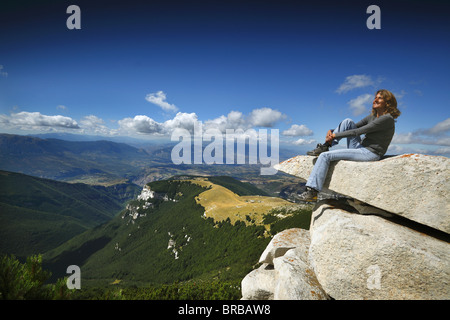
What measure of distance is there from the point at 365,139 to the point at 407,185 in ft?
9.26

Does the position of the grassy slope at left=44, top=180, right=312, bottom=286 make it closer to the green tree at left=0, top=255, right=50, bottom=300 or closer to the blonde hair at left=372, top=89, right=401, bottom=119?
the green tree at left=0, top=255, right=50, bottom=300

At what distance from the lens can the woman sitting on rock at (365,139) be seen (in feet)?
29.0

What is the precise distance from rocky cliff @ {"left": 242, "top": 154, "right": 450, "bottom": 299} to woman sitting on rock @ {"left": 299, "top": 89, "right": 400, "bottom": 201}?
0.64 meters

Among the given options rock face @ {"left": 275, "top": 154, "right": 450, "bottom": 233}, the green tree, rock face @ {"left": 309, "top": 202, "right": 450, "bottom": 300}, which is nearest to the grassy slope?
rock face @ {"left": 309, "top": 202, "right": 450, "bottom": 300}

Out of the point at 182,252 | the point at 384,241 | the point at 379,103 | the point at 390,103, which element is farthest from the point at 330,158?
the point at 182,252

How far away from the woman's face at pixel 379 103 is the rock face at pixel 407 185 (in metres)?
2.46

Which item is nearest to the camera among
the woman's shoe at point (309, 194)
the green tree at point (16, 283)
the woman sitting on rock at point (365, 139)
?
the green tree at point (16, 283)

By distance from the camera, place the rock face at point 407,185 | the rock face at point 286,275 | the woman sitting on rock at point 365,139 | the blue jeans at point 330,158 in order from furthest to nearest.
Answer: the blue jeans at point 330,158 < the woman sitting on rock at point 365,139 < the rock face at point 286,275 < the rock face at point 407,185

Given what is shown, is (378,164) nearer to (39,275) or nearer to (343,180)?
(343,180)

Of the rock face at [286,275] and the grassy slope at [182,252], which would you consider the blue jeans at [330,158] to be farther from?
the grassy slope at [182,252]

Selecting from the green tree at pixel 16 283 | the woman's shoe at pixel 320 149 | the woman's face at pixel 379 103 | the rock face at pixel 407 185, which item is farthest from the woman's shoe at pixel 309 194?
the green tree at pixel 16 283

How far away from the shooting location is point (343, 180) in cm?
967

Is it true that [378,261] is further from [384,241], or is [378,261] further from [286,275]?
[286,275]
